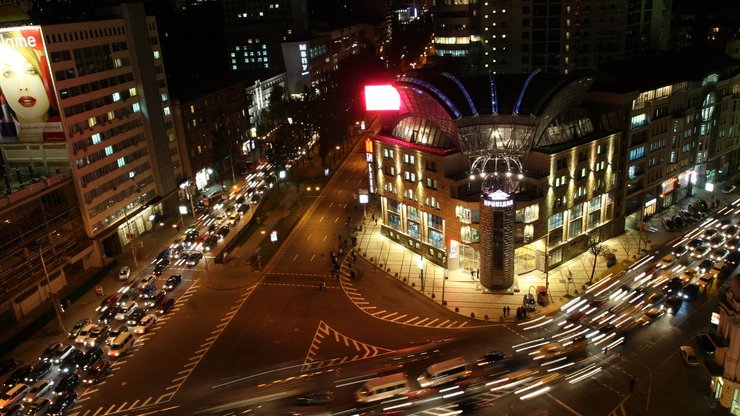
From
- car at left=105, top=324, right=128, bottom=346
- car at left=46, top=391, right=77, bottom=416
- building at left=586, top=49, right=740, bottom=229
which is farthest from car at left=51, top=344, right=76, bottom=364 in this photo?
building at left=586, top=49, right=740, bottom=229

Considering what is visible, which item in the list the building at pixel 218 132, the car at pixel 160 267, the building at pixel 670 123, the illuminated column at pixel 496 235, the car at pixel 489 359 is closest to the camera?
the car at pixel 489 359

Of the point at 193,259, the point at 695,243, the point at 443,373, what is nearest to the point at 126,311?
the point at 193,259

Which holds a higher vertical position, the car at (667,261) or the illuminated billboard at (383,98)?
the illuminated billboard at (383,98)

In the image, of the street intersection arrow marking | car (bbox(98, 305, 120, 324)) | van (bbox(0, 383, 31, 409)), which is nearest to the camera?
van (bbox(0, 383, 31, 409))

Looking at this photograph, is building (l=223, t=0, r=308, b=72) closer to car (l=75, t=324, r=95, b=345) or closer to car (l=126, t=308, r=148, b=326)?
car (l=126, t=308, r=148, b=326)

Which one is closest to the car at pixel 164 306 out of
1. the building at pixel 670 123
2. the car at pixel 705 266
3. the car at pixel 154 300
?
the car at pixel 154 300

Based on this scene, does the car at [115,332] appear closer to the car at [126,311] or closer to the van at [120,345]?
the van at [120,345]
